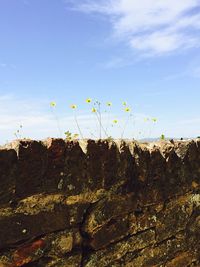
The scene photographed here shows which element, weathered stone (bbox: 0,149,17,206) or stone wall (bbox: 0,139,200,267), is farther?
stone wall (bbox: 0,139,200,267)

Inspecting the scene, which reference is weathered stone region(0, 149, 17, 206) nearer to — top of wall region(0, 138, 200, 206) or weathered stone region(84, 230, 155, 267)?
top of wall region(0, 138, 200, 206)

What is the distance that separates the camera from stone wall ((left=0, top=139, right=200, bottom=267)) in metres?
2.50

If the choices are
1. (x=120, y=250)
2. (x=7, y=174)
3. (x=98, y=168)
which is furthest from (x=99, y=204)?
(x=7, y=174)

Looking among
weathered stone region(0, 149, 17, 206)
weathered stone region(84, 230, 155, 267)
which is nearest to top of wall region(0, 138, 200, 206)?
weathered stone region(0, 149, 17, 206)

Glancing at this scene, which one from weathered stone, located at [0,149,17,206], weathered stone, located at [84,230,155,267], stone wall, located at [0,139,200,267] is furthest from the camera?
weathered stone, located at [84,230,155,267]

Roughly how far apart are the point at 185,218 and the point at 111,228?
104cm

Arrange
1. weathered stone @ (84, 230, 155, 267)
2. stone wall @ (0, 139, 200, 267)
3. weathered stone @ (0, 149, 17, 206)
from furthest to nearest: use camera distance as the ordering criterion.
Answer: weathered stone @ (84, 230, 155, 267) → stone wall @ (0, 139, 200, 267) → weathered stone @ (0, 149, 17, 206)

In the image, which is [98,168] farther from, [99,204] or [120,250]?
[120,250]

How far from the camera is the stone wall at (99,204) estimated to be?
2498 mm

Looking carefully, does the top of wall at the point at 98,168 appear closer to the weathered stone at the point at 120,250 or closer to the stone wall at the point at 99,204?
the stone wall at the point at 99,204

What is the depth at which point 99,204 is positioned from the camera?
2996mm

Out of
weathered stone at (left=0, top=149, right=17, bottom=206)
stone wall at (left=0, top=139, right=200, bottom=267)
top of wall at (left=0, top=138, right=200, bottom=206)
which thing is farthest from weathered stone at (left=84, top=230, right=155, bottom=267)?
weathered stone at (left=0, top=149, right=17, bottom=206)

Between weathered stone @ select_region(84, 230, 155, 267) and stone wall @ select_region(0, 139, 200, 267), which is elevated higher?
stone wall @ select_region(0, 139, 200, 267)

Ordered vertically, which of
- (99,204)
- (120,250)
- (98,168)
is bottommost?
(120,250)
